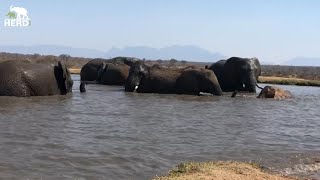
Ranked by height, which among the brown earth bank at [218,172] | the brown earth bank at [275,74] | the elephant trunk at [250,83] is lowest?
the brown earth bank at [275,74]

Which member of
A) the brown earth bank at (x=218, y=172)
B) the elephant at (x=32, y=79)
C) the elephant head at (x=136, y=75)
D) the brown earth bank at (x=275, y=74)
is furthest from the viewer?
the brown earth bank at (x=275, y=74)

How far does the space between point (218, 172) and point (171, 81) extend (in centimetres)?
1817

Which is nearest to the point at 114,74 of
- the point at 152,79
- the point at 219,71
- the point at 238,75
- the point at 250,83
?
the point at 219,71

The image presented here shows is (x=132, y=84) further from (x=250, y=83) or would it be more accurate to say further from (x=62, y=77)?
(x=250, y=83)

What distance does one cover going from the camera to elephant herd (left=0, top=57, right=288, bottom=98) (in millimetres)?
20094

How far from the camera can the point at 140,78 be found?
89.2 ft

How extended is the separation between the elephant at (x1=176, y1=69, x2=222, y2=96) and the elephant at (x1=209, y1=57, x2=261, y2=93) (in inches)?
170

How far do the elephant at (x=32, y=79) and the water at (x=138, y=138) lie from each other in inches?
32.6

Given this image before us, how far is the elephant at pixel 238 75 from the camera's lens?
29750mm

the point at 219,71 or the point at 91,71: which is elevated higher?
the point at 219,71

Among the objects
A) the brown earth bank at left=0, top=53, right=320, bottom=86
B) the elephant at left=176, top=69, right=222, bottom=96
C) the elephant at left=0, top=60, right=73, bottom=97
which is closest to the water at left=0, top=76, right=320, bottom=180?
the elephant at left=0, top=60, right=73, bottom=97

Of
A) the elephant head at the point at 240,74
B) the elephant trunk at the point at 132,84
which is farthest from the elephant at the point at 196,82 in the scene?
the elephant head at the point at 240,74

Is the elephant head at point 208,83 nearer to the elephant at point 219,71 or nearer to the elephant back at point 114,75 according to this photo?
the elephant at point 219,71

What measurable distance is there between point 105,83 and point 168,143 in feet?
81.8
